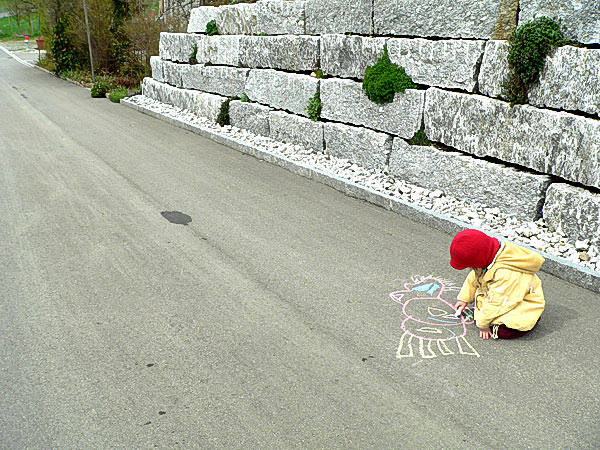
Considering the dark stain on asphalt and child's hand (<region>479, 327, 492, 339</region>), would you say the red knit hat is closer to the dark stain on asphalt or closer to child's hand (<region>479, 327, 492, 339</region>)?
child's hand (<region>479, 327, 492, 339</region>)

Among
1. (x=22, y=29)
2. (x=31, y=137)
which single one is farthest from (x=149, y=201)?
(x=22, y=29)

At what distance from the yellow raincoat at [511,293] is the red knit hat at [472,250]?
3.5 inches

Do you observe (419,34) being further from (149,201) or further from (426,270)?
(149,201)

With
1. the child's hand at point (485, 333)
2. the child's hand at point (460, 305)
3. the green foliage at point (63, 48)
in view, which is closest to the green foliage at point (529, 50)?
the child's hand at point (460, 305)

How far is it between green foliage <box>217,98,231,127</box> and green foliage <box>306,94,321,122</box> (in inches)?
116

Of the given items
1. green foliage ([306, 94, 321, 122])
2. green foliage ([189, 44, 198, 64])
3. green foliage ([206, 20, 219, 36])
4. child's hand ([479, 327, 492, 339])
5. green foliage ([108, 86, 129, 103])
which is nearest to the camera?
child's hand ([479, 327, 492, 339])

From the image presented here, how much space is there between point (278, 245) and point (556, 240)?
Answer: 2.76 meters

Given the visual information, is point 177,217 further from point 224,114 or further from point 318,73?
point 224,114

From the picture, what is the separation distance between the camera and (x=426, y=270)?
5129 millimetres

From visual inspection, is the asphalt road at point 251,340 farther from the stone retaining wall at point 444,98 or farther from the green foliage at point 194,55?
the green foliage at point 194,55

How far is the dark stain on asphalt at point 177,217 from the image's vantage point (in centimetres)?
644

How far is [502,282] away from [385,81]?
13.7ft

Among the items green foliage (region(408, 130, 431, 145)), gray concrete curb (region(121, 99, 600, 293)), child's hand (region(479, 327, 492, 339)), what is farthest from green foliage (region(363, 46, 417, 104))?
child's hand (region(479, 327, 492, 339))

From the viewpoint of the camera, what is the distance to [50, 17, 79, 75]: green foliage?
21.8 meters
